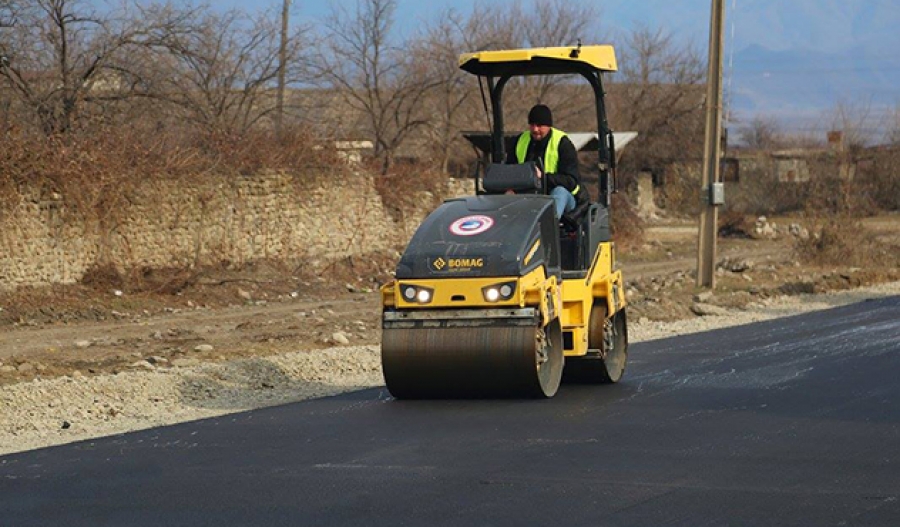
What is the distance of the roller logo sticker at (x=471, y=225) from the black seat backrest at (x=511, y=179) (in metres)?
0.73

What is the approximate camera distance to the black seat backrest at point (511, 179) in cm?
1337

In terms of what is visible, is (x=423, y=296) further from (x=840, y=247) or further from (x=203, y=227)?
(x=840, y=247)

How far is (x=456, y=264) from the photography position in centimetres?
1234

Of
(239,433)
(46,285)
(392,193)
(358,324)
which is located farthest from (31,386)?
(392,193)

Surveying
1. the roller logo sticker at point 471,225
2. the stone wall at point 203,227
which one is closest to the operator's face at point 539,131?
the roller logo sticker at point 471,225

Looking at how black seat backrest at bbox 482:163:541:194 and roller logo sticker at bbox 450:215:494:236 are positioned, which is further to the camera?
black seat backrest at bbox 482:163:541:194

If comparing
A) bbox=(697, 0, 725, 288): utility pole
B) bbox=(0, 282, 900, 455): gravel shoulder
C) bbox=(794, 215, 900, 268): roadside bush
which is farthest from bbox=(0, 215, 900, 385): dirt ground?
bbox=(0, 282, 900, 455): gravel shoulder

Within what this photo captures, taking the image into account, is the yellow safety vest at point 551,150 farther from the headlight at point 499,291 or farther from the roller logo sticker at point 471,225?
the headlight at point 499,291

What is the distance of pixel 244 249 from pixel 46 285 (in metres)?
5.74

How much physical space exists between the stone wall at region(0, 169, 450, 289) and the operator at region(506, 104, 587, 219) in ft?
41.6

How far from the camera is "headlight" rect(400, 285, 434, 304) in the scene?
488 inches

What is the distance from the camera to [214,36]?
115ft

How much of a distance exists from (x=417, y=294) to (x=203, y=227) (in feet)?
55.7

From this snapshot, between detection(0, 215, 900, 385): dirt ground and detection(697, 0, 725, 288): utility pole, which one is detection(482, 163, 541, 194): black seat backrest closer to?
detection(0, 215, 900, 385): dirt ground
